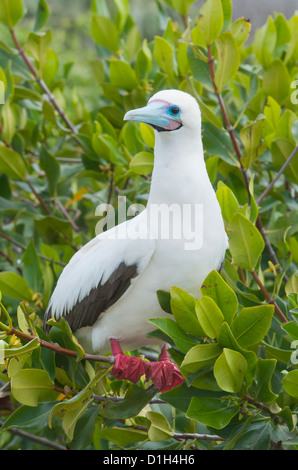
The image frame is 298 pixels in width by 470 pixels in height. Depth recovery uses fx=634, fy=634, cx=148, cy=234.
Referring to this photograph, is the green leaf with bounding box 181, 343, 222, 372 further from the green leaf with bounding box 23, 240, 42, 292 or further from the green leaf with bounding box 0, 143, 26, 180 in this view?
the green leaf with bounding box 0, 143, 26, 180

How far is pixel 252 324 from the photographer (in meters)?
2.14

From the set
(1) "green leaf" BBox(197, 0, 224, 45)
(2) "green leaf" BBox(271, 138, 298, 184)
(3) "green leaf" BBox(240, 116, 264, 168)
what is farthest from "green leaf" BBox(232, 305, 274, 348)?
(1) "green leaf" BBox(197, 0, 224, 45)

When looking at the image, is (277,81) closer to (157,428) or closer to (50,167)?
(50,167)

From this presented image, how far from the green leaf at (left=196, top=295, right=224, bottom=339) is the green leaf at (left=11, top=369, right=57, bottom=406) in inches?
26.3

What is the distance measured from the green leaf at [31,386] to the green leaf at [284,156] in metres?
1.52

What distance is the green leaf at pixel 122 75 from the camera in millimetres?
3572

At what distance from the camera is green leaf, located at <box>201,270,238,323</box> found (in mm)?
2115

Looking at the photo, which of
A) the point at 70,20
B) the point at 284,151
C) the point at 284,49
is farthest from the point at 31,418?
the point at 70,20

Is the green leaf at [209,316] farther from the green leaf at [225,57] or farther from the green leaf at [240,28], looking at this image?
the green leaf at [240,28]

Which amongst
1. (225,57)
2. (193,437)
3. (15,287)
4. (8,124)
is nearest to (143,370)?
(193,437)

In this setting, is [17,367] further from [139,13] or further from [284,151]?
[139,13]

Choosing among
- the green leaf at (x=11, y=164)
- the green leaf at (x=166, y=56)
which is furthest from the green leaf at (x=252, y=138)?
the green leaf at (x=11, y=164)

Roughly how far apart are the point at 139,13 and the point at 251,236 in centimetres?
1582
